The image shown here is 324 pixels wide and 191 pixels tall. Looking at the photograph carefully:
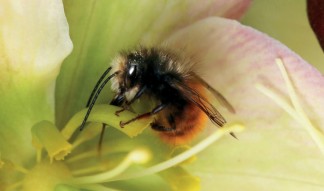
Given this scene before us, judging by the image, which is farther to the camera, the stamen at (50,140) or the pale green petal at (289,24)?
the pale green petal at (289,24)

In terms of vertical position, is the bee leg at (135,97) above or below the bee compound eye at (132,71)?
below

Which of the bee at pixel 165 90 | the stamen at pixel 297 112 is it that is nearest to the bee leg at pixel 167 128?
the bee at pixel 165 90

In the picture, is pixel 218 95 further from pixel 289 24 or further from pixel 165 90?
pixel 289 24

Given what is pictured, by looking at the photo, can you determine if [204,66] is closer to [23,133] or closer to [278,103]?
[278,103]

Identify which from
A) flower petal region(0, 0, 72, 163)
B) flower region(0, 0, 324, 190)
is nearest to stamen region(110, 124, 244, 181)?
flower region(0, 0, 324, 190)

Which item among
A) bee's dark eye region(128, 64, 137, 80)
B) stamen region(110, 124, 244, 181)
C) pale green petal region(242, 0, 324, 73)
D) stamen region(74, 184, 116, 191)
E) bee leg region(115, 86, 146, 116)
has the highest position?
pale green petal region(242, 0, 324, 73)

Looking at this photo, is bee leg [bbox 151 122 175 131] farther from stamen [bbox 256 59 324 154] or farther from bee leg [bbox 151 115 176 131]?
stamen [bbox 256 59 324 154]

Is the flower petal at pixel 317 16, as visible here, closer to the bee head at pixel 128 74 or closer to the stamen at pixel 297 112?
the stamen at pixel 297 112
